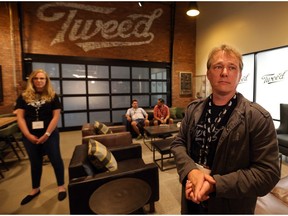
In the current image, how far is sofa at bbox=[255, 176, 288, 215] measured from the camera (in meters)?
1.24

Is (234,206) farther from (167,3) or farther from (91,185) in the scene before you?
(167,3)

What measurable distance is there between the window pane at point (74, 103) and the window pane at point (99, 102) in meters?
0.23

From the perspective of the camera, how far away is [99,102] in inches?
235

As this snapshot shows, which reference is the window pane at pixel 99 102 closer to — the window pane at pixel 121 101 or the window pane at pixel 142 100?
the window pane at pixel 121 101

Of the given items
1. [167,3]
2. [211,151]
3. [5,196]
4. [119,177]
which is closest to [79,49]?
[167,3]

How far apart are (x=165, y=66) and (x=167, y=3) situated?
2.37 meters

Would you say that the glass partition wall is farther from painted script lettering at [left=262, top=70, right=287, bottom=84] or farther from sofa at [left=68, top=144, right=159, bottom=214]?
sofa at [left=68, top=144, right=159, bottom=214]

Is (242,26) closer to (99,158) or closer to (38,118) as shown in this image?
(99,158)

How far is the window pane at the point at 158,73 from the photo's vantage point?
21.6 feet

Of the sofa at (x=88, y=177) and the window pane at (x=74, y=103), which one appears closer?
the sofa at (x=88, y=177)

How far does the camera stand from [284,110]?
3.44 m

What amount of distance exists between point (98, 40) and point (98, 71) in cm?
103

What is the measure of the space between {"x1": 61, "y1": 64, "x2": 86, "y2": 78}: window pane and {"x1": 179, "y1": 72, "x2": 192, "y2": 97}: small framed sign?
3.78 m

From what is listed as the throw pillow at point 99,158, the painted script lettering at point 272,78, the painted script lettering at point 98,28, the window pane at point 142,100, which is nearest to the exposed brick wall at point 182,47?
the painted script lettering at point 98,28
